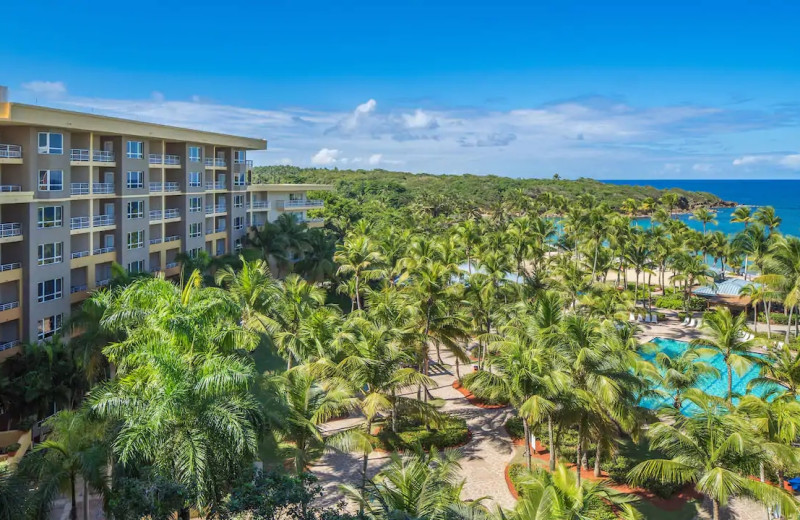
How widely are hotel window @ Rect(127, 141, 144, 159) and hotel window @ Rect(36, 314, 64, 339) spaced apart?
10600mm

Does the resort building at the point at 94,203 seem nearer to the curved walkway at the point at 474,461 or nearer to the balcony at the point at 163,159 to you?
the balcony at the point at 163,159

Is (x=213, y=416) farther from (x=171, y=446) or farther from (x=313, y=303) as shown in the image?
(x=313, y=303)

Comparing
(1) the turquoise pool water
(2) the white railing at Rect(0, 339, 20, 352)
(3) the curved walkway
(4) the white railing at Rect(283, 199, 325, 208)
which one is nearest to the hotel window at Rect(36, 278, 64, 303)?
(2) the white railing at Rect(0, 339, 20, 352)

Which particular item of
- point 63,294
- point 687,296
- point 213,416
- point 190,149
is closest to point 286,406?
point 213,416

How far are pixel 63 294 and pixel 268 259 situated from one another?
19097 mm

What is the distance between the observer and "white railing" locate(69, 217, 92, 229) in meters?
31.0

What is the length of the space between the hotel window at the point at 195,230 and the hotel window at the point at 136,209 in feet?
18.4

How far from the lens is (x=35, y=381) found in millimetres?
22953

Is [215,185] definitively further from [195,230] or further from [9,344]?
[9,344]

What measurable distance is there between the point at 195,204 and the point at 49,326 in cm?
1556

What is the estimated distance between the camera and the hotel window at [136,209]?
35.0 metres

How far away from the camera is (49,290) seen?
28.6 m

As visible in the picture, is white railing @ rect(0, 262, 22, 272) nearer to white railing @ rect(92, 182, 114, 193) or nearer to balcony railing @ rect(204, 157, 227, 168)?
white railing @ rect(92, 182, 114, 193)

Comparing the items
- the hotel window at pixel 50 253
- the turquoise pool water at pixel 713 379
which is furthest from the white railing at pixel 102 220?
the turquoise pool water at pixel 713 379
